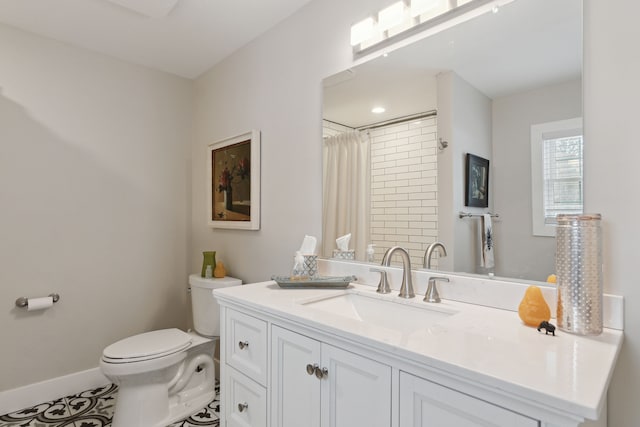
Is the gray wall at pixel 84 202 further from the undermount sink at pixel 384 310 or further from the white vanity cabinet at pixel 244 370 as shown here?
the undermount sink at pixel 384 310

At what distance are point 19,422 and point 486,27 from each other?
3.05 m

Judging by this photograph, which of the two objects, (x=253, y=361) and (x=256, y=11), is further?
(x=256, y=11)

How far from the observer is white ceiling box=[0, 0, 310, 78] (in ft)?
6.11

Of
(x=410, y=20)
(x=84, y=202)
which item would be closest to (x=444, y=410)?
(x=410, y=20)

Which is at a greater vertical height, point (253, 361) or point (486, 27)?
point (486, 27)

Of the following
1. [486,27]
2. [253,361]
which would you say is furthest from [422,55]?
[253,361]

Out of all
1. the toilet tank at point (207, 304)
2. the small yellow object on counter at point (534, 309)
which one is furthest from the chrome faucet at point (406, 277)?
the toilet tank at point (207, 304)

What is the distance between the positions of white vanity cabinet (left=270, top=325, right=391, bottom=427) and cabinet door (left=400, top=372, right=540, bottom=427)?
54 mm

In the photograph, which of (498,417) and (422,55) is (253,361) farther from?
(422,55)

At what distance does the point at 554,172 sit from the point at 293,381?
1.09 m

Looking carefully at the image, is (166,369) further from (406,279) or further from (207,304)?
(406,279)

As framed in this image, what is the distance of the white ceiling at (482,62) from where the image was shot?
1.08 metres

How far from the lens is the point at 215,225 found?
8.33 feet

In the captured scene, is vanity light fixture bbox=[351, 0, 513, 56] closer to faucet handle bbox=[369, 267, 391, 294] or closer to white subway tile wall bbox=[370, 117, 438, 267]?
white subway tile wall bbox=[370, 117, 438, 267]
